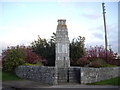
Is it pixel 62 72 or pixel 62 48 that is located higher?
pixel 62 48

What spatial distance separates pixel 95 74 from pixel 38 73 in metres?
Result: 4.14

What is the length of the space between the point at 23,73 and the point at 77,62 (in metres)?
5.93

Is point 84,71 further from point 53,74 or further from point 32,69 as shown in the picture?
point 32,69

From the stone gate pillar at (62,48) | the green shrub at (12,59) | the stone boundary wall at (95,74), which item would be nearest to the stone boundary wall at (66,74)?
the stone boundary wall at (95,74)

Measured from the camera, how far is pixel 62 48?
18391 mm

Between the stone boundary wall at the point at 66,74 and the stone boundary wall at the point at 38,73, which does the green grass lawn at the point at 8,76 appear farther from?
the stone boundary wall at the point at 66,74

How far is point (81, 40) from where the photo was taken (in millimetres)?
24359

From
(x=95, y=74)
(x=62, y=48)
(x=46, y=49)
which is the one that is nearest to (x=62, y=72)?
(x=95, y=74)

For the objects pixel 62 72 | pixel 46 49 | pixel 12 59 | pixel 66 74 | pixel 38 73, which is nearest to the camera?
pixel 66 74

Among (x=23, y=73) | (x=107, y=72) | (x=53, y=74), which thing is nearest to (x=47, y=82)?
(x=53, y=74)

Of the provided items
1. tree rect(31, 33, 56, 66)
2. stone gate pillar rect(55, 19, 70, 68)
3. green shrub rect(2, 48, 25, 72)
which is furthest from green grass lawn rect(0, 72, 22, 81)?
tree rect(31, 33, 56, 66)

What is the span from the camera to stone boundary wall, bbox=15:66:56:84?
15040mm

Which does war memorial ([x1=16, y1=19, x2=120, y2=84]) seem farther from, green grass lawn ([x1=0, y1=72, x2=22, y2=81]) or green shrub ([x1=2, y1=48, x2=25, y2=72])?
green shrub ([x1=2, y1=48, x2=25, y2=72])

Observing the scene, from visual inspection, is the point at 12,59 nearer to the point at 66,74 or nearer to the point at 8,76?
the point at 8,76
